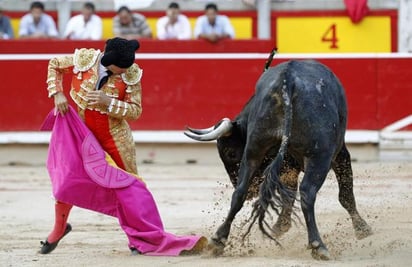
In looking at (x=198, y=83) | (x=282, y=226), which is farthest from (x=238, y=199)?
(x=198, y=83)

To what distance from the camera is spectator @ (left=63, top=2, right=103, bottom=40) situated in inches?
414

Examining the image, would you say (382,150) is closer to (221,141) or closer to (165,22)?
(165,22)

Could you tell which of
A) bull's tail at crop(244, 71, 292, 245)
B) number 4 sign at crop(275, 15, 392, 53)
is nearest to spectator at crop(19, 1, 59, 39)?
number 4 sign at crop(275, 15, 392, 53)

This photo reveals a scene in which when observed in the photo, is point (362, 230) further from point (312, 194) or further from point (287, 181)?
point (312, 194)

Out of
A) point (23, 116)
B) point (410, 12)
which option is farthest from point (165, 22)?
point (410, 12)

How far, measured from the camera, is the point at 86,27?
34.6 ft

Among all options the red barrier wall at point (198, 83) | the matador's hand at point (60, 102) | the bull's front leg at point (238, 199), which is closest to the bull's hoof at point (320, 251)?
the bull's front leg at point (238, 199)

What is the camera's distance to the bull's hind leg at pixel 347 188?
5766 mm

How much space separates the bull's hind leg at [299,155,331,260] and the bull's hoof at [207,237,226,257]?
0.46 m

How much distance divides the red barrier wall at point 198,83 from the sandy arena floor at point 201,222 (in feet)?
1.62

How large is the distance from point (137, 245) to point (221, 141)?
712 mm

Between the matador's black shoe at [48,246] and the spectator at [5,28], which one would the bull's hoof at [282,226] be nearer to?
the matador's black shoe at [48,246]

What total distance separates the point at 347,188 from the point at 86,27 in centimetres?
525

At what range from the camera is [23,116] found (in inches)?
396
